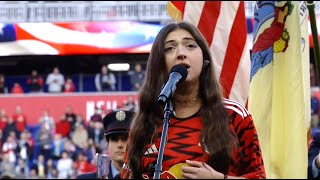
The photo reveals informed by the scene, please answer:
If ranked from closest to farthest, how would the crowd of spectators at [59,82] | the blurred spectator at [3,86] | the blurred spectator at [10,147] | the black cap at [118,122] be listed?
the black cap at [118,122], the blurred spectator at [10,147], the blurred spectator at [3,86], the crowd of spectators at [59,82]

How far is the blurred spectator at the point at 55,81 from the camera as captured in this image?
72.8 feet

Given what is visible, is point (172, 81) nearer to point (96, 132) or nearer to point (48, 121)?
point (96, 132)

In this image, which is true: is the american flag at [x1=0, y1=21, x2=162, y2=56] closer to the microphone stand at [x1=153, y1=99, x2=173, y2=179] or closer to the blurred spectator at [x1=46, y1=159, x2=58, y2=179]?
the blurred spectator at [x1=46, y1=159, x2=58, y2=179]

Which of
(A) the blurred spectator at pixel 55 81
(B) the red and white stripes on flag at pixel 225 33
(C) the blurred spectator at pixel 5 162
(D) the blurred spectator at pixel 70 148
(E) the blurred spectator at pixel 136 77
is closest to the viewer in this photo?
(B) the red and white stripes on flag at pixel 225 33

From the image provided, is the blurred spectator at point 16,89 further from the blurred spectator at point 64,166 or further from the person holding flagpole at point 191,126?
the person holding flagpole at point 191,126

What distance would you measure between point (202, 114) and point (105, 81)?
19.3 meters

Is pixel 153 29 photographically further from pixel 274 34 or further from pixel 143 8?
pixel 274 34

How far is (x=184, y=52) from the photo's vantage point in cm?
350

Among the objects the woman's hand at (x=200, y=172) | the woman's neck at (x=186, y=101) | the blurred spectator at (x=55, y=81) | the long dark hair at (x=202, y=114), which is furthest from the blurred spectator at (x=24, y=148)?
the woman's hand at (x=200, y=172)

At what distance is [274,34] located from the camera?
5.02 meters

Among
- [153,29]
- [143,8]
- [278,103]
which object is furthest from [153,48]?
[143,8]

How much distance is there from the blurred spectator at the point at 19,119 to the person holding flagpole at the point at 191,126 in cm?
1729

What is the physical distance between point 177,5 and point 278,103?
2333 mm

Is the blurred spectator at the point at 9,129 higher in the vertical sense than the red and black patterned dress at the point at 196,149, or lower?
lower
